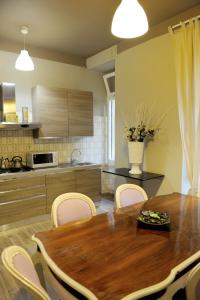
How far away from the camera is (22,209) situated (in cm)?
327

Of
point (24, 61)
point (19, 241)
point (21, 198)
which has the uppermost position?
point (24, 61)

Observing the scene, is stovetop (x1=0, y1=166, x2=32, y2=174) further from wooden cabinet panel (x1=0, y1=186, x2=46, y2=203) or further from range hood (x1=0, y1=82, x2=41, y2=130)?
range hood (x1=0, y1=82, x2=41, y2=130)

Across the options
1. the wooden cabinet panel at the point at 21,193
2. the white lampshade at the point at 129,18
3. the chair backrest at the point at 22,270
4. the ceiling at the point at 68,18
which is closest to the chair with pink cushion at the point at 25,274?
the chair backrest at the point at 22,270

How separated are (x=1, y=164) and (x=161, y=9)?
3033mm

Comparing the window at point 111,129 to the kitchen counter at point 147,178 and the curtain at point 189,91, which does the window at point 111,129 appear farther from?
the curtain at point 189,91

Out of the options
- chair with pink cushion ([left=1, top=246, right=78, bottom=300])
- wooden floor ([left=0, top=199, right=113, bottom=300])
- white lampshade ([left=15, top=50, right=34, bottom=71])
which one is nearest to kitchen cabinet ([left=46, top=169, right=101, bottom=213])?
wooden floor ([left=0, top=199, right=113, bottom=300])

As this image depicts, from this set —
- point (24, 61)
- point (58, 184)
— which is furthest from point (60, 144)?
point (24, 61)

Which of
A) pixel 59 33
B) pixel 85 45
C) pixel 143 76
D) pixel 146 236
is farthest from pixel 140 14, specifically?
pixel 85 45

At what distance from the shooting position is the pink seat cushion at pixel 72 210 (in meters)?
1.83

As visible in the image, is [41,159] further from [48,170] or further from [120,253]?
[120,253]

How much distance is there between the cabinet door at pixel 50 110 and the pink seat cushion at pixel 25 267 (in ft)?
8.88

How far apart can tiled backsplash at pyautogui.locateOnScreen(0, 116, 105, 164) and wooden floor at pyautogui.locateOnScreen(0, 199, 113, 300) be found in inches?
41.6

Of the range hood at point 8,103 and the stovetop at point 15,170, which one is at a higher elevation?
the range hood at point 8,103

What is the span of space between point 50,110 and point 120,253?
287 centimetres
